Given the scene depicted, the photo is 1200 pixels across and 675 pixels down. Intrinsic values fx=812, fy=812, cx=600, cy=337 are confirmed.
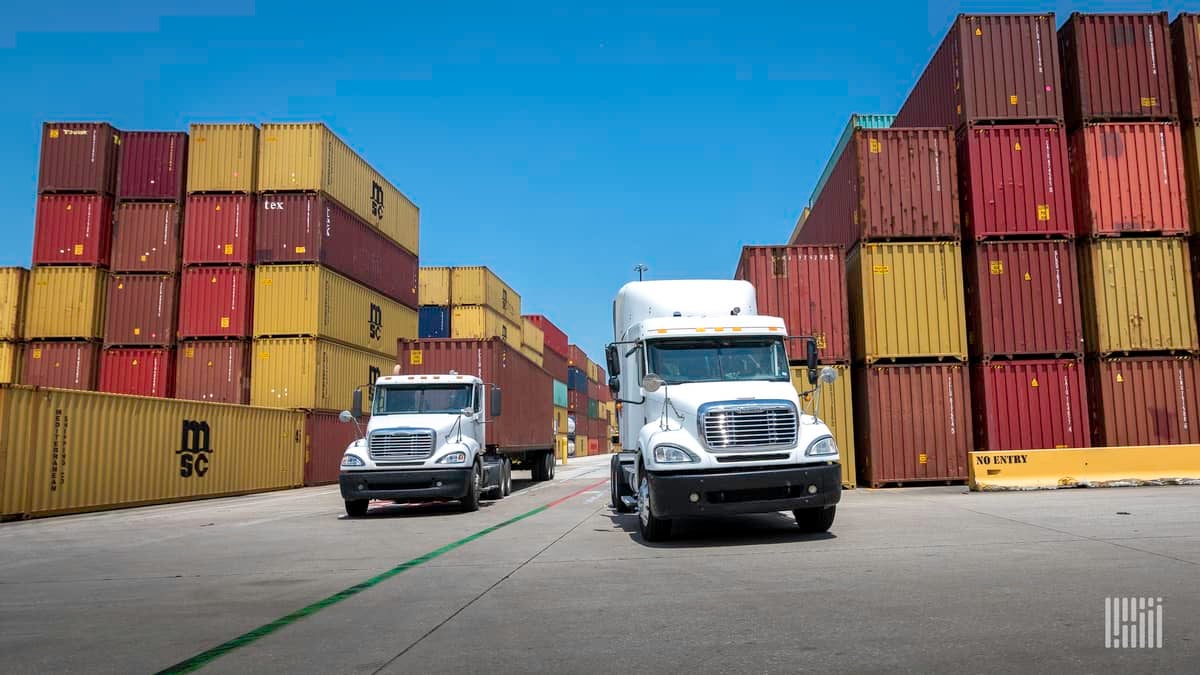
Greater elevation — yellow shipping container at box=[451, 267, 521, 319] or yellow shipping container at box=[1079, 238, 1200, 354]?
yellow shipping container at box=[451, 267, 521, 319]

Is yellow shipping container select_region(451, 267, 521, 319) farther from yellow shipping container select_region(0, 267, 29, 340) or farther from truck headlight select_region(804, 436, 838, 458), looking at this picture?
truck headlight select_region(804, 436, 838, 458)

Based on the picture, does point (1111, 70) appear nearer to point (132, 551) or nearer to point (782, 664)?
point (782, 664)

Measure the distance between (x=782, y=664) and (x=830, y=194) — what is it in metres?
20.5

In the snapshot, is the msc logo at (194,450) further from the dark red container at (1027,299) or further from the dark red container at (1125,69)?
the dark red container at (1125,69)

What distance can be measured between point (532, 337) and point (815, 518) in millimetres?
50964

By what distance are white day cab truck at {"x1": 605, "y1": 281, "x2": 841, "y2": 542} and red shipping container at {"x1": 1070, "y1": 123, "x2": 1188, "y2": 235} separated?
40.2ft

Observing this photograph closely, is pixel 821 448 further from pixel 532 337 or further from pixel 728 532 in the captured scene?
pixel 532 337

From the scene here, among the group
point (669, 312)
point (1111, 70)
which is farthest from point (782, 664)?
point (1111, 70)

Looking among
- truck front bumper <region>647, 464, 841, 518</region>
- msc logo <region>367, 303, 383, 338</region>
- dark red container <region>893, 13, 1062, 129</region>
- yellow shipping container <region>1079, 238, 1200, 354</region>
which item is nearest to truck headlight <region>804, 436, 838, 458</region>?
truck front bumper <region>647, 464, 841, 518</region>

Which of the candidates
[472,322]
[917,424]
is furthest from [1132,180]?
[472,322]

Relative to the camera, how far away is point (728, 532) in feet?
35.6

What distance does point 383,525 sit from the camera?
13.1 meters

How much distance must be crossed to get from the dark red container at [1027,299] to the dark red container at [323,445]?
60.1ft

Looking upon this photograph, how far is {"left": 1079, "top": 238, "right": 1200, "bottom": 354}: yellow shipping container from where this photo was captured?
1841 centimetres
